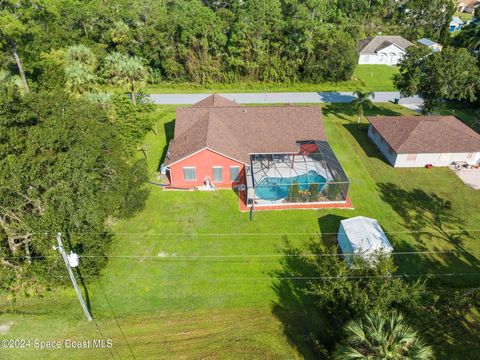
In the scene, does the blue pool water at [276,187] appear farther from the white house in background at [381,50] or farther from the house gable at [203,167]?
the white house in background at [381,50]

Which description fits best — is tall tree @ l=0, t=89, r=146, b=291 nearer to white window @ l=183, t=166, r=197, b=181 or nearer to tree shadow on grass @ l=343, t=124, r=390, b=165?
white window @ l=183, t=166, r=197, b=181

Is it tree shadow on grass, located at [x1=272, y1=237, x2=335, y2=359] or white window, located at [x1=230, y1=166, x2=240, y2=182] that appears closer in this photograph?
tree shadow on grass, located at [x1=272, y1=237, x2=335, y2=359]

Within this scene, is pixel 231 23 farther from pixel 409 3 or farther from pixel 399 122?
pixel 409 3

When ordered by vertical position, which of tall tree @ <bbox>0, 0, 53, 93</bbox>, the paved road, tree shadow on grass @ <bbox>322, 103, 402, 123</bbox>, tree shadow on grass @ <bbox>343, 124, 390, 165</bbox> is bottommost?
tree shadow on grass @ <bbox>343, 124, 390, 165</bbox>

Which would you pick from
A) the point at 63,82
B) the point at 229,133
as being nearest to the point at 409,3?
the point at 229,133

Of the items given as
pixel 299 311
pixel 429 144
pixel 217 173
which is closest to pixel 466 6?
pixel 429 144

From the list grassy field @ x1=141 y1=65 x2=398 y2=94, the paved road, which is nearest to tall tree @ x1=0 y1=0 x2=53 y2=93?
grassy field @ x1=141 y1=65 x2=398 y2=94

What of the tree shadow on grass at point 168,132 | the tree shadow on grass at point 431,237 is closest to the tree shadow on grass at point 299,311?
the tree shadow on grass at point 431,237
